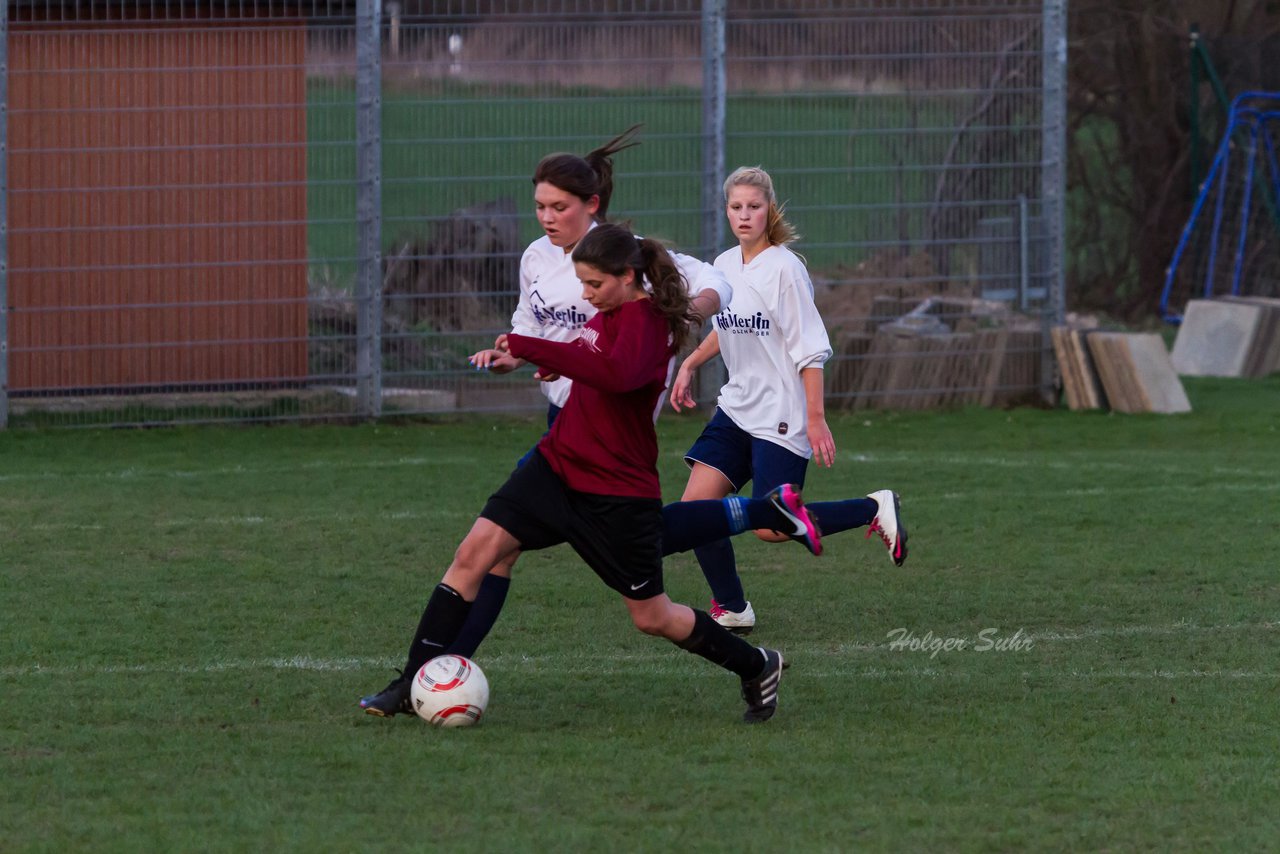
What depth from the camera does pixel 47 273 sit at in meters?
12.4

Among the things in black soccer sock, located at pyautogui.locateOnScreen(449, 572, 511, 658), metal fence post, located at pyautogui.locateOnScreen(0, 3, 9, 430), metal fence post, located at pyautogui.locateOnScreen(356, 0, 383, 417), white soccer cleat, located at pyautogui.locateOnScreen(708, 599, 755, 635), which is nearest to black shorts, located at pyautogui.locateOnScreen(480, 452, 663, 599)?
black soccer sock, located at pyautogui.locateOnScreen(449, 572, 511, 658)

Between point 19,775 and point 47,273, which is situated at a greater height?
point 47,273

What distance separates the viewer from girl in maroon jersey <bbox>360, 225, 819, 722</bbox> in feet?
16.3

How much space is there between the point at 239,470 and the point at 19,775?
625 cm

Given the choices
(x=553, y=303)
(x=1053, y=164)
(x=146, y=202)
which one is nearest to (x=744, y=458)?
(x=553, y=303)

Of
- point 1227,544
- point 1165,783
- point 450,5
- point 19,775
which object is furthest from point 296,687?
point 450,5

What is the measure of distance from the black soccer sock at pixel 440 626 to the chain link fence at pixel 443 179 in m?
7.77

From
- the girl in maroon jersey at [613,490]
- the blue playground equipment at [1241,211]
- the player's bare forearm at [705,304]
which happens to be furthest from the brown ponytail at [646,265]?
the blue playground equipment at [1241,211]

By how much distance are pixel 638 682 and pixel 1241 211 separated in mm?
15210

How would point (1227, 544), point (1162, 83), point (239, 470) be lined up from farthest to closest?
1. point (1162, 83)
2. point (239, 470)
3. point (1227, 544)

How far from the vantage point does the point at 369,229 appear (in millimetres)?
12820

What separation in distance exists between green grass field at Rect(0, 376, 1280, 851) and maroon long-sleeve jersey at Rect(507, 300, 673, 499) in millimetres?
706

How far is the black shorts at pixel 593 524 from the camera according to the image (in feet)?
16.5

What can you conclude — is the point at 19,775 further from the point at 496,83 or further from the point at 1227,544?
the point at 496,83
